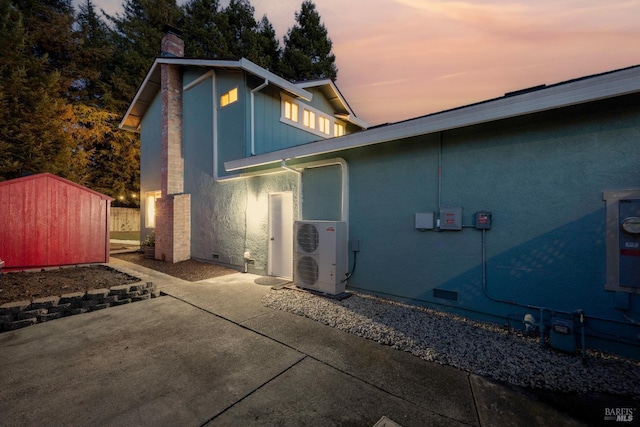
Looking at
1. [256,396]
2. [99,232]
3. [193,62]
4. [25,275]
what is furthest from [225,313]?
[193,62]

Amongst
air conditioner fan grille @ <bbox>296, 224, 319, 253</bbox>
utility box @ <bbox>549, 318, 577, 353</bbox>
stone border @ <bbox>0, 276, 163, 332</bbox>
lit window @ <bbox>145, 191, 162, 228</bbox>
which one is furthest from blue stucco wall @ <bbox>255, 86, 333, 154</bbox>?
utility box @ <bbox>549, 318, 577, 353</bbox>

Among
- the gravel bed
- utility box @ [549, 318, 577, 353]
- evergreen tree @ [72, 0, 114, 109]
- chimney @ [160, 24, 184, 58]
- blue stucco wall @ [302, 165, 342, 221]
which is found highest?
evergreen tree @ [72, 0, 114, 109]

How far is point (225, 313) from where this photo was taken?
4258 millimetres

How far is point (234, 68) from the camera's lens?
7.99 meters

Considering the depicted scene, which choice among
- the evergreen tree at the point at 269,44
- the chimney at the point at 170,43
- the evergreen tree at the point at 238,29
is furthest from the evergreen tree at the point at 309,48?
the chimney at the point at 170,43

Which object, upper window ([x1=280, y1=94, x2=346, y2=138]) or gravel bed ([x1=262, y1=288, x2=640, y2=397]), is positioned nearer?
gravel bed ([x1=262, y1=288, x2=640, y2=397])

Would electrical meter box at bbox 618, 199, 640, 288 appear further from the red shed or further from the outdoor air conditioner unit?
the red shed

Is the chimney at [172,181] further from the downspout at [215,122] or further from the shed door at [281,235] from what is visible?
the shed door at [281,235]

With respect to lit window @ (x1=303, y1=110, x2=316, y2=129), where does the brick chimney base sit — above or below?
below

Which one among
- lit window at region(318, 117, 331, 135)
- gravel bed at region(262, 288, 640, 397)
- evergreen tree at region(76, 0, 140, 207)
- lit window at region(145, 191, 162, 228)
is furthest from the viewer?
evergreen tree at region(76, 0, 140, 207)

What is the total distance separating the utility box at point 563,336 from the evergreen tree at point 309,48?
66.5 feet

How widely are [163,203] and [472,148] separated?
919 cm

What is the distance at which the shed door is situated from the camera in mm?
6477
